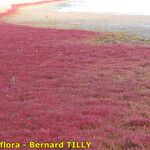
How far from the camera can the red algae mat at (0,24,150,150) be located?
40.8 feet

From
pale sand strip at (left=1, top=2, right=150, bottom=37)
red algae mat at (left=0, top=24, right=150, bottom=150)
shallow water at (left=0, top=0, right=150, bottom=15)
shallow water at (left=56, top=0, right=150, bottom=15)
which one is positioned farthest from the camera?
shallow water at (left=0, top=0, right=150, bottom=15)

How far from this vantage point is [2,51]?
28344 mm

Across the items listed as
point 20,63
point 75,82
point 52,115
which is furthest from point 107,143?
point 20,63

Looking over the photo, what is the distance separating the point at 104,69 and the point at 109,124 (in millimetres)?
9621

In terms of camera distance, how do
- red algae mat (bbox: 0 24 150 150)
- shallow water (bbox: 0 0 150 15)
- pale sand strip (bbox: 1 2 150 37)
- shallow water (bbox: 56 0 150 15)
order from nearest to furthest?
1. red algae mat (bbox: 0 24 150 150)
2. pale sand strip (bbox: 1 2 150 37)
3. shallow water (bbox: 56 0 150 15)
4. shallow water (bbox: 0 0 150 15)

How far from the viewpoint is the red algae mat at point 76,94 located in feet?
40.8

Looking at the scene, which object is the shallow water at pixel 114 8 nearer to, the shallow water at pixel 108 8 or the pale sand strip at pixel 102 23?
the shallow water at pixel 108 8

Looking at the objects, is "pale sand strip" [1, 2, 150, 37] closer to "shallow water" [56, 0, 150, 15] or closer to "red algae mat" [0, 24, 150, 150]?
"shallow water" [56, 0, 150, 15]

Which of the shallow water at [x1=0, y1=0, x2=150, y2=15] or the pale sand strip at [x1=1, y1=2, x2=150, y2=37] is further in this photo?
the shallow water at [x1=0, y1=0, x2=150, y2=15]

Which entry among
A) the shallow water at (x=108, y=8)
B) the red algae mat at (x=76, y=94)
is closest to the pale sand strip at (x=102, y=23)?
the shallow water at (x=108, y=8)

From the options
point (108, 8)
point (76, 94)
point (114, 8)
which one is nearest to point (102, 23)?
point (108, 8)

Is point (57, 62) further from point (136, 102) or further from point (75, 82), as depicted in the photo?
point (136, 102)

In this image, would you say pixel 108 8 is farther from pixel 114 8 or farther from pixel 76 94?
pixel 76 94

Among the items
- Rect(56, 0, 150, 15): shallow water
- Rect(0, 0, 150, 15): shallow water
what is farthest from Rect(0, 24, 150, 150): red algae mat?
Rect(0, 0, 150, 15): shallow water
